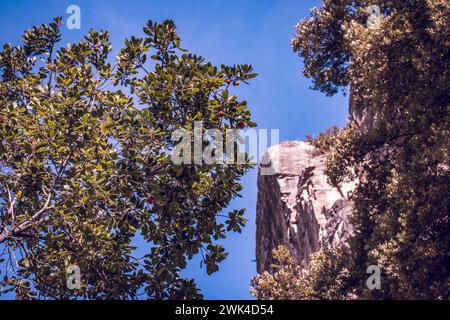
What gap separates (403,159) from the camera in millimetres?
19578

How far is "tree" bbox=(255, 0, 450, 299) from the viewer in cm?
1705

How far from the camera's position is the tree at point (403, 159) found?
17047 millimetres

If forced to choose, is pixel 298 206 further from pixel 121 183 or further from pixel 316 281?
pixel 121 183

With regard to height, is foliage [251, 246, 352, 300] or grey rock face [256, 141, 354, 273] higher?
grey rock face [256, 141, 354, 273]

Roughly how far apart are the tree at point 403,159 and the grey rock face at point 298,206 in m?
6.08

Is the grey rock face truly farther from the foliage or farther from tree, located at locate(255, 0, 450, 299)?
tree, located at locate(255, 0, 450, 299)

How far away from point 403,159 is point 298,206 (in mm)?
15335

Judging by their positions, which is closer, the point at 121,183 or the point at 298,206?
the point at 121,183

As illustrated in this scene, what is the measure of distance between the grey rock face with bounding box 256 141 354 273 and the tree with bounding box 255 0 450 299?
608 cm

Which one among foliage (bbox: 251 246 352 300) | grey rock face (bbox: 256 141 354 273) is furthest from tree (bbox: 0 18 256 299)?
grey rock face (bbox: 256 141 354 273)

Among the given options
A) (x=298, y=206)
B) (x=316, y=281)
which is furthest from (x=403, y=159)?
(x=298, y=206)

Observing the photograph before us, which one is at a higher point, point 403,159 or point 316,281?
point 403,159

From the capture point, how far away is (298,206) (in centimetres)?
3450

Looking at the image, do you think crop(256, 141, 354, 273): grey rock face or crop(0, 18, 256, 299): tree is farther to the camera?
crop(256, 141, 354, 273): grey rock face
